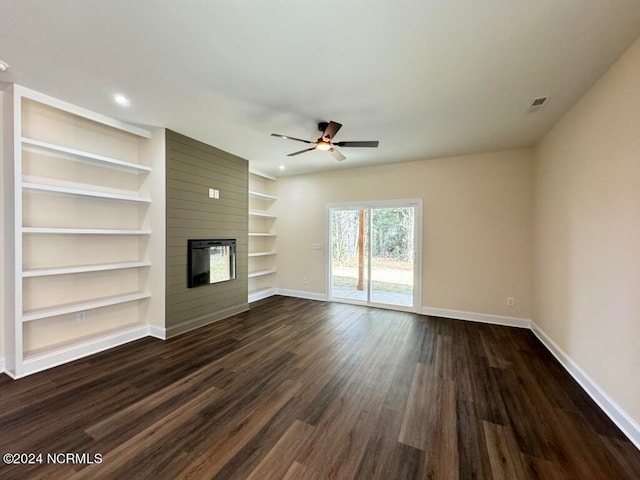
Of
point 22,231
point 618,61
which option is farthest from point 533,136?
point 22,231

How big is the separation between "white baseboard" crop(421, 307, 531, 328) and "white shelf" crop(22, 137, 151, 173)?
203 inches

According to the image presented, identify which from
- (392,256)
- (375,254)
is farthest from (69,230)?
(392,256)

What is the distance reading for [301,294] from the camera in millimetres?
6129

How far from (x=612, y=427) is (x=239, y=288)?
479cm

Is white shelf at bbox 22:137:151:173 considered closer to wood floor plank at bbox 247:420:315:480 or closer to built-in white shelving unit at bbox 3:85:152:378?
built-in white shelving unit at bbox 3:85:152:378

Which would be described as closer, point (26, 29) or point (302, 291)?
point (26, 29)

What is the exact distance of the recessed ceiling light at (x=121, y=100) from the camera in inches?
109

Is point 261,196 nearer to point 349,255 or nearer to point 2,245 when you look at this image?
point 349,255

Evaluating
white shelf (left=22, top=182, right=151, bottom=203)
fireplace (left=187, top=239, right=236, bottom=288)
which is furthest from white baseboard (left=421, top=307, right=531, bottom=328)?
white shelf (left=22, top=182, right=151, bottom=203)

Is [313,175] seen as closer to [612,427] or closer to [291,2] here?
[291,2]

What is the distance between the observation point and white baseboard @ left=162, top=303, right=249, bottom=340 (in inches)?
145

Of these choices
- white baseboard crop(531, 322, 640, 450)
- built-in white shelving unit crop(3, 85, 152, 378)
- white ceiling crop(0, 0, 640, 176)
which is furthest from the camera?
built-in white shelving unit crop(3, 85, 152, 378)

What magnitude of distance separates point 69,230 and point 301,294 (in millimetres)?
4211

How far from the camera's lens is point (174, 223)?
12.3 feet
